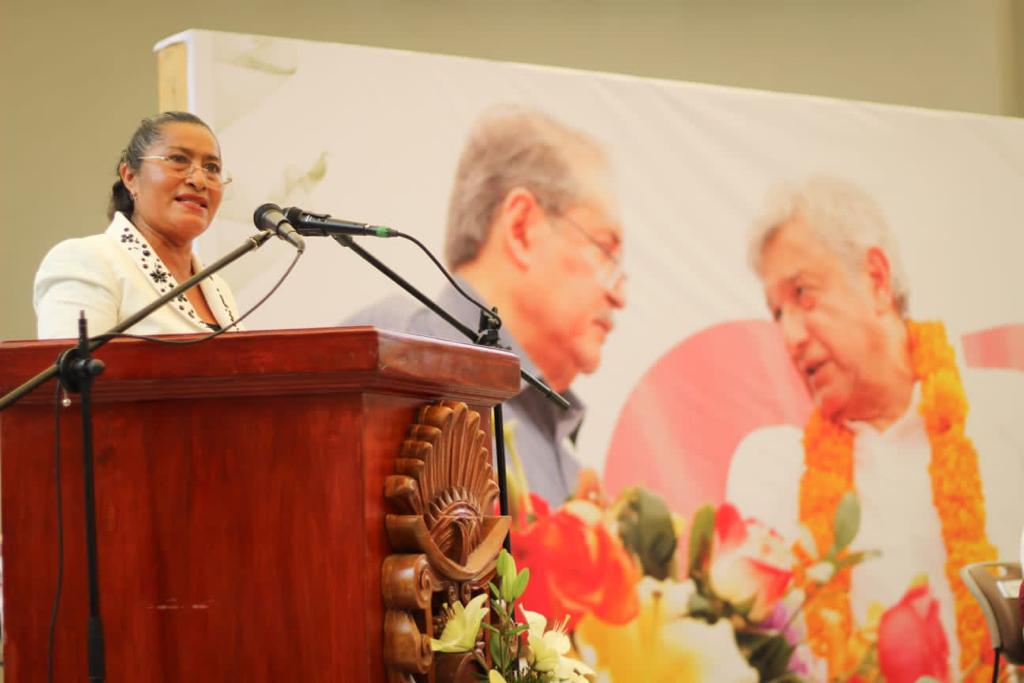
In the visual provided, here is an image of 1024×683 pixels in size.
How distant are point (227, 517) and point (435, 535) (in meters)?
0.28

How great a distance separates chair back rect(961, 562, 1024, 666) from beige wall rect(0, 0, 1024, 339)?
9.60ft

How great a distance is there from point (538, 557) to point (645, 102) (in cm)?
169

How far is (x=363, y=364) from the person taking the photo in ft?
4.72

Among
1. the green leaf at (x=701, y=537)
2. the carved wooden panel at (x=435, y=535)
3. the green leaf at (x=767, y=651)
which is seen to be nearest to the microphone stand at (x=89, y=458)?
the carved wooden panel at (x=435, y=535)

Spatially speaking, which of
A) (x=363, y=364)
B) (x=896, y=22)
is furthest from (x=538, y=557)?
(x=896, y=22)

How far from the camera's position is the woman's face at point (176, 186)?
7.88ft

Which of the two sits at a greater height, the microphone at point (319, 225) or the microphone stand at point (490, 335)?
the microphone at point (319, 225)

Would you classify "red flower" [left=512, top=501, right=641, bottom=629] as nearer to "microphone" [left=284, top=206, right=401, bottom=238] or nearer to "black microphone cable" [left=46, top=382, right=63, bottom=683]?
"microphone" [left=284, top=206, right=401, bottom=238]

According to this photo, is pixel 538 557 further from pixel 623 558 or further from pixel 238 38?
pixel 238 38

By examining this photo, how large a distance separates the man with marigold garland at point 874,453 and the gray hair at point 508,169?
0.85 meters

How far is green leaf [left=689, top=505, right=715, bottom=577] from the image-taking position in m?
4.79

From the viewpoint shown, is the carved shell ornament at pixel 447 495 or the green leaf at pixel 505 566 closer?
the carved shell ornament at pixel 447 495

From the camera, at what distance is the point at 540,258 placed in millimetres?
4598

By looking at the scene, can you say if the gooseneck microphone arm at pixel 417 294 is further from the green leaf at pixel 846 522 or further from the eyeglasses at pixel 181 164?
the green leaf at pixel 846 522
